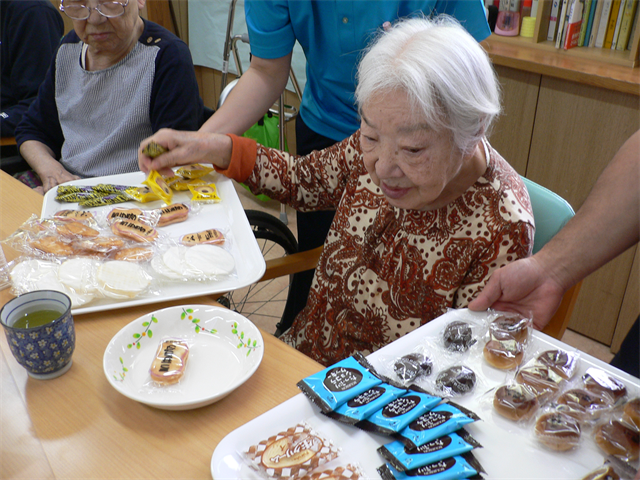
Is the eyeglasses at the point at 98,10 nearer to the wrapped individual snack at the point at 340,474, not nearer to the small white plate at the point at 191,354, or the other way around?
the small white plate at the point at 191,354

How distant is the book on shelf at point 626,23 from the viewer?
7.49 feet

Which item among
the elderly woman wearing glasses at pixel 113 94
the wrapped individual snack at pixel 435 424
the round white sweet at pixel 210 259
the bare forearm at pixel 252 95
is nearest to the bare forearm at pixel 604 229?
the wrapped individual snack at pixel 435 424

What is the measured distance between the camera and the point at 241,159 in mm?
1480

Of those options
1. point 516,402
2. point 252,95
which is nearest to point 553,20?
point 252,95

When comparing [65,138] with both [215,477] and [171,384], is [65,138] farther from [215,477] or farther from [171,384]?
[215,477]

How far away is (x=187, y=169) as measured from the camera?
1531 mm

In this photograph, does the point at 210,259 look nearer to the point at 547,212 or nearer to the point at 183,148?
the point at 183,148

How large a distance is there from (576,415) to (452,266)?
0.45 m

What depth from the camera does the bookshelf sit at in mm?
2230

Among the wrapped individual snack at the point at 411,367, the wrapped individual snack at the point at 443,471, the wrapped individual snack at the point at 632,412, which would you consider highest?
the wrapped individual snack at the point at 632,412

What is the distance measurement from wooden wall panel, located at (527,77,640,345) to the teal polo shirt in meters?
0.85

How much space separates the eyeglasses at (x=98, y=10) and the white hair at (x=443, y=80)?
1.08 metres

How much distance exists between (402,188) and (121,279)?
0.61 m

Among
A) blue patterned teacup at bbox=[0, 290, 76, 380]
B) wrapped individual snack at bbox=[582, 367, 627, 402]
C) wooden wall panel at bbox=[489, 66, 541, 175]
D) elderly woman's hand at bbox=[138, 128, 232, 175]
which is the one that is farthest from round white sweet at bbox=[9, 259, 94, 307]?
wooden wall panel at bbox=[489, 66, 541, 175]
